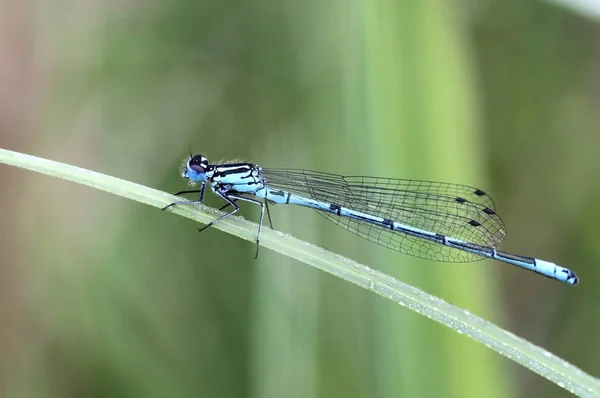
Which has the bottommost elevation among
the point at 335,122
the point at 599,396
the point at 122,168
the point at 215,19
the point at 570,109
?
the point at 599,396

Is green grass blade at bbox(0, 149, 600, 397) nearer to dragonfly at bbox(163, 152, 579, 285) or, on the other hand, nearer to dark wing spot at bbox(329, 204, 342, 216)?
dragonfly at bbox(163, 152, 579, 285)

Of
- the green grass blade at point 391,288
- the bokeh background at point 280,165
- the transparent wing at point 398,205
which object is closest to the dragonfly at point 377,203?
the transparent wing at point 398,205

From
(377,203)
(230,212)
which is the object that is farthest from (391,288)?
(377,203)

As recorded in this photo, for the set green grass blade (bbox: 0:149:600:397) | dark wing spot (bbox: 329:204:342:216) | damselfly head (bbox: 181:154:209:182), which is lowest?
green grass blade (bbox: 0:149:600:397)

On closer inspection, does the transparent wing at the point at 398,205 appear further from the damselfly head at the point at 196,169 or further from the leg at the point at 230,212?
the damselfly head at the point at 196,169

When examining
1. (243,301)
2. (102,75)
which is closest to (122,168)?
(102,75)

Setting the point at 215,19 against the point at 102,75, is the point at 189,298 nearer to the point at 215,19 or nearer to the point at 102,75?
the point at 102,75

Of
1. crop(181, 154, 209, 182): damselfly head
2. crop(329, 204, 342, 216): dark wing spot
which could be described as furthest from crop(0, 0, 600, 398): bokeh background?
crop(181, 154, 209, 182): damselfly head
